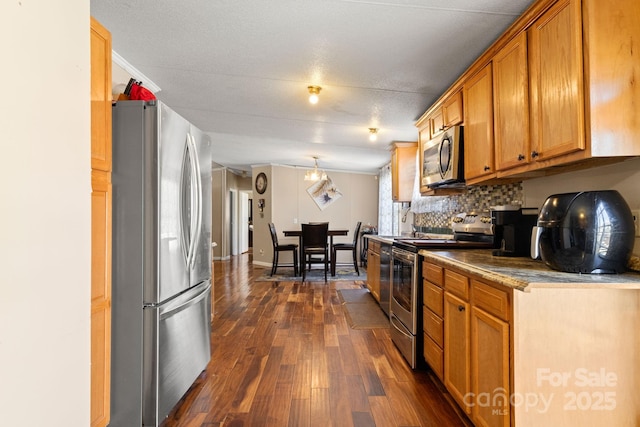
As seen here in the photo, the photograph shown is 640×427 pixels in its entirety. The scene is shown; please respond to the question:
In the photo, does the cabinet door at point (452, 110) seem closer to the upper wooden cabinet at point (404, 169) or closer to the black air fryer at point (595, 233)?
the black air fryer at point (595, 233)

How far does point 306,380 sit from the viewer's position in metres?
2.09

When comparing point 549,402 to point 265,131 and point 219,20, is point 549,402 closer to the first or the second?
point 219,20

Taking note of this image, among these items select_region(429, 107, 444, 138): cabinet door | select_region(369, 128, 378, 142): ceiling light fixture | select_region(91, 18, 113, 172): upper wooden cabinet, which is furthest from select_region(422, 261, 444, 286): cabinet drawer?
select_region(369, 128, 378, 142): ceiling light fixture

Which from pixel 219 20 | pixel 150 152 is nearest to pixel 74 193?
pixel 150 152

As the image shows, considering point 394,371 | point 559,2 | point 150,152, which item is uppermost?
point 559,2

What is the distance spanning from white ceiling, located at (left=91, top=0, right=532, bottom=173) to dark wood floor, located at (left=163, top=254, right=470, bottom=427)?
2243mm

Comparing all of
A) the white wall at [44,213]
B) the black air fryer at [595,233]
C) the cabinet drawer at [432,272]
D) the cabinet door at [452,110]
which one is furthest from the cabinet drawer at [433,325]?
Result: the white wall at [44,213]

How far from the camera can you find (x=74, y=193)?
0.87m

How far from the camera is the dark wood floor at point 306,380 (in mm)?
1703

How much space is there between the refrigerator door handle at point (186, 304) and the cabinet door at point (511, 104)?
6.74 ft

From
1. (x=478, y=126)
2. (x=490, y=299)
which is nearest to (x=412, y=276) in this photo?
(x=490, y=299)

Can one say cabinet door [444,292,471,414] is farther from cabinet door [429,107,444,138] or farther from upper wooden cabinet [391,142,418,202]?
upper wooden cabinet [391,142,418,202]

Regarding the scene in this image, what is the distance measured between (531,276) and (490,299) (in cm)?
21

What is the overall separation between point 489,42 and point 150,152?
2.14m
